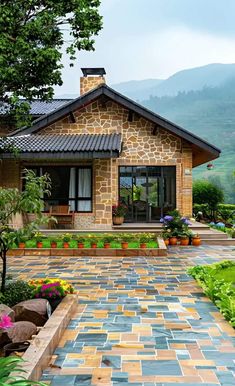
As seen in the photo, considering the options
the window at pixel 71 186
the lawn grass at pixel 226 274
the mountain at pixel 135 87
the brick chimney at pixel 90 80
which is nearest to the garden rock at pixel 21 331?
the lawn grass at pixel 226 274

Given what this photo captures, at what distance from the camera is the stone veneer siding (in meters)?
16.6

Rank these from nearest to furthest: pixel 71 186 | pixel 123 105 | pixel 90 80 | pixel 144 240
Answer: pixel 144 240 → pixel 71 186 → pixel 123 105 → pixel 90 80

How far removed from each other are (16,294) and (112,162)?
1119 centimetres

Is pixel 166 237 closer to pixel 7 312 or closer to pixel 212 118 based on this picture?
pixel 7 312

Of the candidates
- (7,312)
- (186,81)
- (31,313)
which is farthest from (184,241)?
(186,81)

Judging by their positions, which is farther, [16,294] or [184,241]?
[184,241]

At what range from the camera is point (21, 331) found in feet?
14.8

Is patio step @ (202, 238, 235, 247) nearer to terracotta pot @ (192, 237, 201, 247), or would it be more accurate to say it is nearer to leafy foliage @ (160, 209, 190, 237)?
terracotta pot @ (192, 237, 201, 247)

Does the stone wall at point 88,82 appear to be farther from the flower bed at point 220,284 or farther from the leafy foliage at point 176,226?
the flower bed at point 220,284

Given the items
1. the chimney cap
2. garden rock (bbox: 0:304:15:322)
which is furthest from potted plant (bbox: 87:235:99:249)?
the chimney cap

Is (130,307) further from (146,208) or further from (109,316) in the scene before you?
(146,208)

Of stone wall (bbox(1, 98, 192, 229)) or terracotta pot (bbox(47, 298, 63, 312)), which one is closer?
terracotta pot (bbox(47, 298, 63, 312))

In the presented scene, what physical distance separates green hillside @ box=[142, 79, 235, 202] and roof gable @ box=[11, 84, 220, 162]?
3708 cm

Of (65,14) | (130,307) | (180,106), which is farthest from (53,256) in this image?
(180,106)
